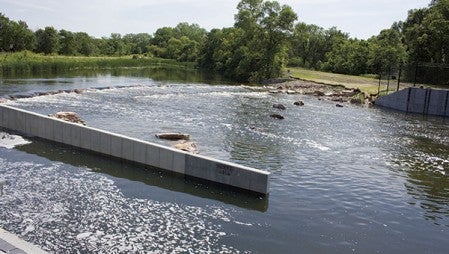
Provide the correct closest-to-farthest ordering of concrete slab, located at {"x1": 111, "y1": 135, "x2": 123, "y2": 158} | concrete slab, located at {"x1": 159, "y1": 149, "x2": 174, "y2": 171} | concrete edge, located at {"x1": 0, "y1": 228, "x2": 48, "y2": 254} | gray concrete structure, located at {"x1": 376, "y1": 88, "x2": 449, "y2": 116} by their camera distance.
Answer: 1. concrete edge, located at {"x1": 0, "y1": 228, "x2": 48, "y2": 254}
2. concrete slab, located at {"x1": 159, "y1": 149, "x2": 174, "y2": 171}
3. concrete slab, located at {"x1": 111, "y1": 135, "x2": 123, "y2": 158}
4. gray concrete structure, located at {"x1": 376, "y1": 88, "x2": 449, "y2": 116}

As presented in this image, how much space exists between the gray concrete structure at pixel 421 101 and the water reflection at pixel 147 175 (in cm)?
3598

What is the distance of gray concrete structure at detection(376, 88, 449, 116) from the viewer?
154ft

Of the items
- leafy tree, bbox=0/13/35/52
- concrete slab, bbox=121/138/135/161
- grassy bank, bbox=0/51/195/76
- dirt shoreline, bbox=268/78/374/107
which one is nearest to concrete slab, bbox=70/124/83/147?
concrete slab, bbox=121/138/135/161

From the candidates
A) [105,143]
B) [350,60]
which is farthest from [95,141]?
[350,60]

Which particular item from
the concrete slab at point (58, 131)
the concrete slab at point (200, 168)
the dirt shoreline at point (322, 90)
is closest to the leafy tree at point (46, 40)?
the dirt shoreline at point (322, 90)

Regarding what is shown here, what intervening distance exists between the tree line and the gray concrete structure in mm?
12162

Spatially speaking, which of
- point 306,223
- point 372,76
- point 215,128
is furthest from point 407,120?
point 372,76

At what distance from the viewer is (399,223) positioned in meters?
16.8

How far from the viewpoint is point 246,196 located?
18.9 metres

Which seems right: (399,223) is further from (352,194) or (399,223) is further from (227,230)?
(227,230)

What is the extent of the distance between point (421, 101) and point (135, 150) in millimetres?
37182

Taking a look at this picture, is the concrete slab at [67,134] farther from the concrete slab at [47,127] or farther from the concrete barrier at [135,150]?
the concrete slab at [47,127]

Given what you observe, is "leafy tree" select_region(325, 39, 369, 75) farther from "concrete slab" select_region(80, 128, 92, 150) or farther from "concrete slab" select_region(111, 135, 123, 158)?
"concrete slab" select_region(111, 135, 123, 158)

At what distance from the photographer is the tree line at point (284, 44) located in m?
66.9
